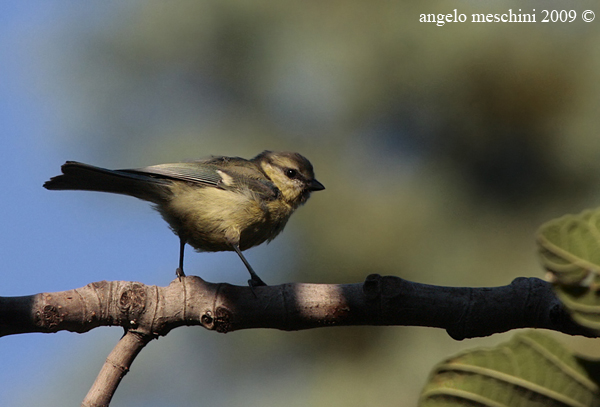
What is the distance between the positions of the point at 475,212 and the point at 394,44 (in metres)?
2.10

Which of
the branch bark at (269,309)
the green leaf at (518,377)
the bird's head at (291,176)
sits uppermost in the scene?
the bird's head at (291,176)

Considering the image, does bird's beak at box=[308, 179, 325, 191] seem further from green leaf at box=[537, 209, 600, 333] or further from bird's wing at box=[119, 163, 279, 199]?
green leaf at box=[537, 209, 600, 333]

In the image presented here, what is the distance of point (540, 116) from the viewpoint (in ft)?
17.6

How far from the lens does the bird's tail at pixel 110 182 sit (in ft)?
8.77

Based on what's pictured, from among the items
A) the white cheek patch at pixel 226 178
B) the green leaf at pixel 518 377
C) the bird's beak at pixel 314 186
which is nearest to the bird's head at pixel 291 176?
the bird's beak at pixel 314 186

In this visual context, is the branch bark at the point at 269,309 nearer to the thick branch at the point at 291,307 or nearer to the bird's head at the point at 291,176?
the thick branch at the point at 291,307

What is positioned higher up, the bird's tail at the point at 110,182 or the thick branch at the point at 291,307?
the bird's tail at the point at 110,182

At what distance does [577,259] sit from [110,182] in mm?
2525

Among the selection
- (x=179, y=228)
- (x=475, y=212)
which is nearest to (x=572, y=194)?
(x=475, y=212)

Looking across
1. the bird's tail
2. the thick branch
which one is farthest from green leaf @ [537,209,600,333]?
the bird's tail

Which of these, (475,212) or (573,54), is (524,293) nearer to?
(475,212)

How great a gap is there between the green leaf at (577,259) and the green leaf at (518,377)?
0.06m

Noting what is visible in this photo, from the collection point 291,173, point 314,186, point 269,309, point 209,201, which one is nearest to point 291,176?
point 291,173

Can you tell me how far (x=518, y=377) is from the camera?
79 centimetres
